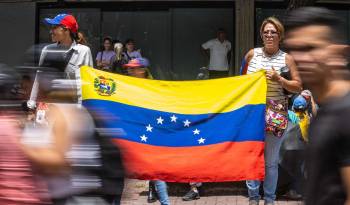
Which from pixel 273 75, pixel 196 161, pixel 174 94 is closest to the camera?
pixel 273 75

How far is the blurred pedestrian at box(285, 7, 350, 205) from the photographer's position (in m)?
2.61

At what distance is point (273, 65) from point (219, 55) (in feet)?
21.8

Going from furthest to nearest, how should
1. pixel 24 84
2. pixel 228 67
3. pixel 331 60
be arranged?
pixel 228 67
pixel 24 84
pixel 331 60

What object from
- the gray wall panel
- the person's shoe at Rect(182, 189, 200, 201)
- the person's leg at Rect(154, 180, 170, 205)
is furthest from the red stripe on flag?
the gray wall panel

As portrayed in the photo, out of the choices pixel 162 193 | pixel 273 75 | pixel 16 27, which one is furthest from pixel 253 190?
pixel 16 27

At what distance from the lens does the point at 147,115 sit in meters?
7.88

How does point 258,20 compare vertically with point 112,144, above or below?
above

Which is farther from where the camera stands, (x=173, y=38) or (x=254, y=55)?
(x=173, y=38)

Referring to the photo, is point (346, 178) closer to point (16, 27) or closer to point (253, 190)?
point (253, 190)

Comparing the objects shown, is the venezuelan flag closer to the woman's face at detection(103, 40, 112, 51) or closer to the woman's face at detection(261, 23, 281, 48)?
the woman's face at detection(261, 23, 281, 48)

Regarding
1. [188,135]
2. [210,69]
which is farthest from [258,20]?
[188,135]

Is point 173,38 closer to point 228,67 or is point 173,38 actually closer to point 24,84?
point 228,67

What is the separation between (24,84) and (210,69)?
32.7ft

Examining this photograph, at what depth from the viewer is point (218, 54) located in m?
13.5
